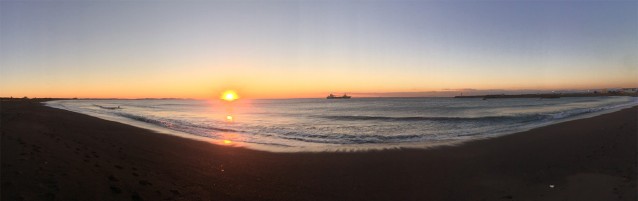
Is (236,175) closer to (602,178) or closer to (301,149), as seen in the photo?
(301,149)

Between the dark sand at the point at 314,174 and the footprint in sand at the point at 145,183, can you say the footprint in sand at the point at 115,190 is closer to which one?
the dark sand at the point at 314,174

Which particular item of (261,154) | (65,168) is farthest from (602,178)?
(65,168)

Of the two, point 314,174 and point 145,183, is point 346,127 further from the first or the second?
point 145,183

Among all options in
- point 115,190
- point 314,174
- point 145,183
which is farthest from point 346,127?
point 115,190

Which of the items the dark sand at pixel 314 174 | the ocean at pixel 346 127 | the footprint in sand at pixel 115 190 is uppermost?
the footprint in sand at pixel 115 190

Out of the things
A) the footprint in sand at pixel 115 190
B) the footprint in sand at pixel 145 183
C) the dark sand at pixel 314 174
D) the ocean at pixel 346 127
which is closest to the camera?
the footprint in sand at pixel 115 190

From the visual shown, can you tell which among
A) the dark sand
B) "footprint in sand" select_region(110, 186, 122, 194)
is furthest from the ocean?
"footprint in sand" select_region(110, 186, 122, 194)

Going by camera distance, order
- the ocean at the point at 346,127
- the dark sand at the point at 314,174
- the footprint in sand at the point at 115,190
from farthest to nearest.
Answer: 1. the ocean at the point at 346,127
2. the dark sand at the point at 314,174
3. the footprint in sand at the point at 115,190

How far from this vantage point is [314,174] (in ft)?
33.1

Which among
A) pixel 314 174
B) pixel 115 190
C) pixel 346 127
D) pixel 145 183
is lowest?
pixel 346 127

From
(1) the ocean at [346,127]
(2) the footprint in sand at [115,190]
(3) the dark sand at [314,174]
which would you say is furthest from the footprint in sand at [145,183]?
(1) the ocean at [346,127]

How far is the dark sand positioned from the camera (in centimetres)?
712

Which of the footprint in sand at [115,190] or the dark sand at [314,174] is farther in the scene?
the dark sand at [314,174]

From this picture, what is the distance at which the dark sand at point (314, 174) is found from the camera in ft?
23.4
